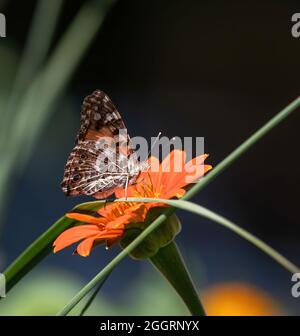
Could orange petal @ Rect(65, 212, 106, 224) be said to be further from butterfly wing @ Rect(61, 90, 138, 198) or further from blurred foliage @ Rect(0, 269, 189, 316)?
blurred foliage @ Rect(0, 269, 189, 316)

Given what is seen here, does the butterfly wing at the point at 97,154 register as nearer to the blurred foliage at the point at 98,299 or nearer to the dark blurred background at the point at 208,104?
the blurred foliage at the point at 98,299

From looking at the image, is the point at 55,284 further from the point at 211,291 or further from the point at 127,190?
the point at 127,190

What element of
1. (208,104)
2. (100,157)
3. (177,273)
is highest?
(208,104)

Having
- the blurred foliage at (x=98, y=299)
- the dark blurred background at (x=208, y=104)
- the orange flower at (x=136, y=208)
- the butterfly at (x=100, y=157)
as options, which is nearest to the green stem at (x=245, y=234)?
the orange flower at (x=136, y=208)

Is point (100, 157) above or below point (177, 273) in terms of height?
above

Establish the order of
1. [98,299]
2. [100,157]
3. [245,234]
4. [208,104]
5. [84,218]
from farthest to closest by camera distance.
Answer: [208,104] < [98,299] < [100,157] < [84,218] < [245,234]

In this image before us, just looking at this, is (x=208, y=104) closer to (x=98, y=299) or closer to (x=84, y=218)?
(x=98, y=299)

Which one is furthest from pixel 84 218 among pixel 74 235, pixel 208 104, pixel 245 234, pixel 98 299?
pixel 208 104
